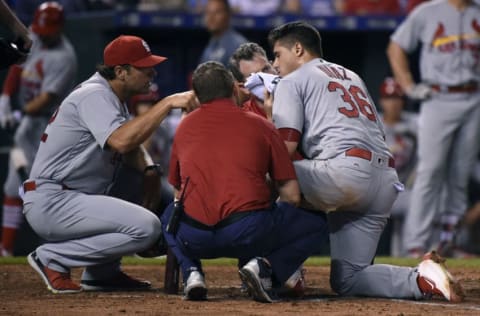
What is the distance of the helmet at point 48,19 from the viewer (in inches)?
400

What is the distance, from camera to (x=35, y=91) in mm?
10633

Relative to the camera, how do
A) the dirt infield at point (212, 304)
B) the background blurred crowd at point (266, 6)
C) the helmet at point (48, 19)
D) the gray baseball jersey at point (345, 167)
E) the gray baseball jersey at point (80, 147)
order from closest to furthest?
the dirt infield at point (212, 304)
the gray baseball jersey at point (345, 167)
the gray baseball jersey at point (80, 147)
the helmet at point (48, 19)
the background blurred crowd at point (266, 6)

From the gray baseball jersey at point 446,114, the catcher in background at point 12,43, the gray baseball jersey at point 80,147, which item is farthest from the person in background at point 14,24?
the gray baseball jersey at point 446,114

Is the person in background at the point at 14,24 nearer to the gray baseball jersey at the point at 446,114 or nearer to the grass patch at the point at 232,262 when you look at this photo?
the grass patch at the point at 232,262

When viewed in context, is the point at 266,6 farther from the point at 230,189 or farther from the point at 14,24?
the point at 230,189

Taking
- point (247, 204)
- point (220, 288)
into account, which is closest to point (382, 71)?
point (220, 288)

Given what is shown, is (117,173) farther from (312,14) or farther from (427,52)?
(312,14)

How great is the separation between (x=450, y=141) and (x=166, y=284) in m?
4.11

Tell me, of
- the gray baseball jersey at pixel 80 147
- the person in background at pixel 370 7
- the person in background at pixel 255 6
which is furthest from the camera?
the person in background at pixel 255 6

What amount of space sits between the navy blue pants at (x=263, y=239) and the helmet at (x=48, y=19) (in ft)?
15.1

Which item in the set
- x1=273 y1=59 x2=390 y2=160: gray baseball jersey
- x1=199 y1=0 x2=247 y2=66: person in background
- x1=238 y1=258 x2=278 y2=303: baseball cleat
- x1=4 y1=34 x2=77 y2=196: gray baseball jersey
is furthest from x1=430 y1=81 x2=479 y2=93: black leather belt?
x1=238 y1=258 x2=278 y2=303: baseball cleat

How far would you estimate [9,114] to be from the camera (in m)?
10.5

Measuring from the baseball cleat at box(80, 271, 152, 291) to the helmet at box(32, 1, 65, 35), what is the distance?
4.07 metres

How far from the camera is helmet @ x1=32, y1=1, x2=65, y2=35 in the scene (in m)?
10.2
